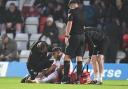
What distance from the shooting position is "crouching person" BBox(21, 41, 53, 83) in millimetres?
16219

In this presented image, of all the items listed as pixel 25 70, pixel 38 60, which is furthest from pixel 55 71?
pixel 25 70

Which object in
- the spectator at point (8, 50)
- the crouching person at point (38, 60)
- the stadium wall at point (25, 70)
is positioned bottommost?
the stadium wall at point (25, 70)

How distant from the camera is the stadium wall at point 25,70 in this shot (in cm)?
1931

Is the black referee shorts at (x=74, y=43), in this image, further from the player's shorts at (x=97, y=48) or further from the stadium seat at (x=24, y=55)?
the stadium seat at (x=24, y=55)

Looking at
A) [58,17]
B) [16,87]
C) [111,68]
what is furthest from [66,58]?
[58,17]

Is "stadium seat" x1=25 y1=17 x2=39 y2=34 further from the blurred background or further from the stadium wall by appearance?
the stadium wall

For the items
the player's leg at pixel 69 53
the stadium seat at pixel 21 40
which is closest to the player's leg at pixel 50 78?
the player's leg at pixel 69 53

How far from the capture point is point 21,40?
22.4 metres

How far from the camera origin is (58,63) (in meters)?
16.3

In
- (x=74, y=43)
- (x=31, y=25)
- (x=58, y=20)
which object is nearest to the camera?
(x=74, y=43)

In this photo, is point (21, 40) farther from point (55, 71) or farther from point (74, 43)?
point (74, 43)

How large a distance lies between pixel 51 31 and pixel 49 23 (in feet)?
0.97

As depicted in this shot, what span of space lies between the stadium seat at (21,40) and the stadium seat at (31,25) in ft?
2.22

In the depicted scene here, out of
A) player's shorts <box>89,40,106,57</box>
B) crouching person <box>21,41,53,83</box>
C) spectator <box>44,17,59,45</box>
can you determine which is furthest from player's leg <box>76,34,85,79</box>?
spectator <box>44,17,59,45</box>
